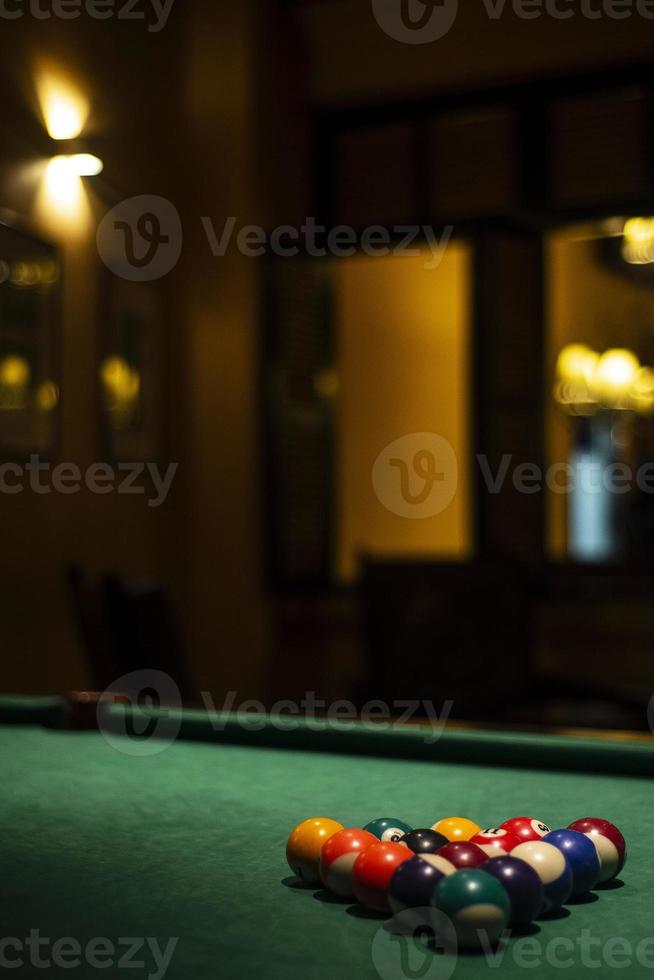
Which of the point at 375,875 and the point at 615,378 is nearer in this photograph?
the point at 375,875

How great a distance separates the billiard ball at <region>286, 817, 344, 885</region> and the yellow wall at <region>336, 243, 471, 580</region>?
563cm

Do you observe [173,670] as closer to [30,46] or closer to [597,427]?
[30,46]

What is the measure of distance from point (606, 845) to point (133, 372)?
3410mm

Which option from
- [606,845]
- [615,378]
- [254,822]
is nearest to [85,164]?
[254,822]

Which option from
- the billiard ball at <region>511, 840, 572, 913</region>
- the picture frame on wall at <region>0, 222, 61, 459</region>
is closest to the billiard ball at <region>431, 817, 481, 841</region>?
the billiard ball at <region>511, 840, 572, 913</region>

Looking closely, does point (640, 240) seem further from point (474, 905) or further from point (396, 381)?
point (474, 905)

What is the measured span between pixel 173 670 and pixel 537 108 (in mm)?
2974

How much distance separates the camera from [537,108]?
489cm

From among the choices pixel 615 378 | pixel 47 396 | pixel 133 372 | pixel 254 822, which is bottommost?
pixel 254 822

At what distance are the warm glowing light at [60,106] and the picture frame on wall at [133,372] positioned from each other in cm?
53

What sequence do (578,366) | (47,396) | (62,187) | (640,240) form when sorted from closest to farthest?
A: (47,396)
(62,187)
(640,240)
(578,366)

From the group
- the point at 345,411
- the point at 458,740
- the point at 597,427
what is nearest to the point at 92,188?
the point at 458,740

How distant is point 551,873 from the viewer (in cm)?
107

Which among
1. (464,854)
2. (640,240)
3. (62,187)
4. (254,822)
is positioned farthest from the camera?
(640,240)
